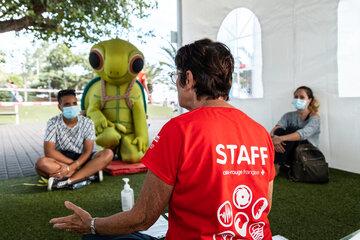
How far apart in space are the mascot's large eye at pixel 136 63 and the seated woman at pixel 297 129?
87.1 inches

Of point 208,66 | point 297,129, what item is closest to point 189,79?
point 208,66

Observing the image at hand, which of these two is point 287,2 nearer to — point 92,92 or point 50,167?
point 92,92

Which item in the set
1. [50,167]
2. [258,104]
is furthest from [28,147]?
[258,104]

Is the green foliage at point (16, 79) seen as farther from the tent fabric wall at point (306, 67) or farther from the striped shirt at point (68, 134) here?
the striped shirt at point (68, 134)

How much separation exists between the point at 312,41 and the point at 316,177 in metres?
1.99

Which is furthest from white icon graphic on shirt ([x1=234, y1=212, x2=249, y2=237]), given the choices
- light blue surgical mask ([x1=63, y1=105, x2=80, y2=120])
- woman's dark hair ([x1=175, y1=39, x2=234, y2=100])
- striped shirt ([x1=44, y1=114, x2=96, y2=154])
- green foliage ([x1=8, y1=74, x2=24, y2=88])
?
green foliage ([x1=8, y1=74, x2=24, y2=88])

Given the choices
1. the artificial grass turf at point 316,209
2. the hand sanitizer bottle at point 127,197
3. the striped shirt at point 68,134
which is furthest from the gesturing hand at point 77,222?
the striped shirt at point 68,134

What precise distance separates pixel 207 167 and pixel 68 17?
14.9ft

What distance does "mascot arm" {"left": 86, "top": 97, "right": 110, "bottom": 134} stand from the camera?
4.88 metres

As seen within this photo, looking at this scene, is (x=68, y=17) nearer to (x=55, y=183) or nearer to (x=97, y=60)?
(x=97, y=60)

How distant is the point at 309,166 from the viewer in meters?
4.00

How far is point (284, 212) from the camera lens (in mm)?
3014

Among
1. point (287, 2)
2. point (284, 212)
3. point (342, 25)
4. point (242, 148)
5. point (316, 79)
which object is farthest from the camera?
point (287, 2)

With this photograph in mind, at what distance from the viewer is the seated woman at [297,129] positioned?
4277mm
